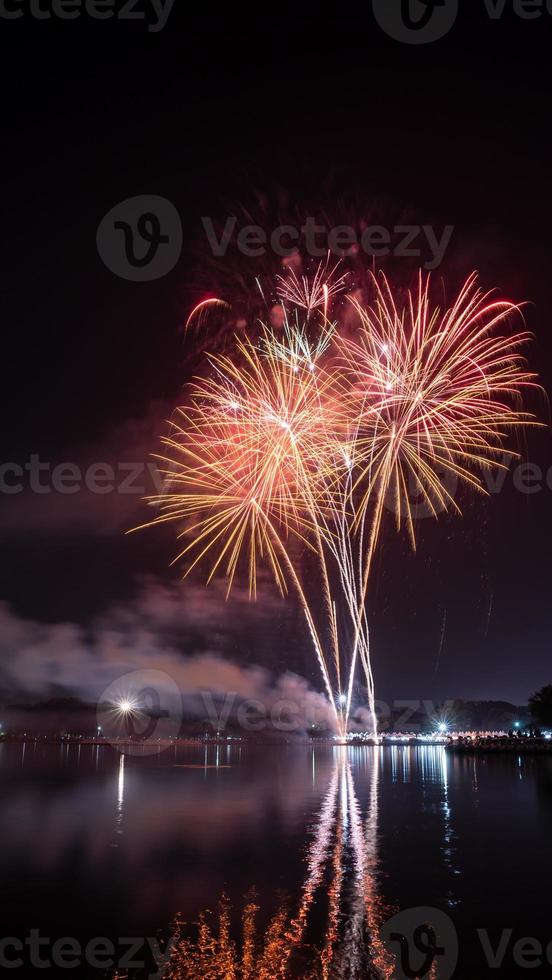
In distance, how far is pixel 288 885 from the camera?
56.1 ft

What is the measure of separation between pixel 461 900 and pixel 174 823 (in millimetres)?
15092

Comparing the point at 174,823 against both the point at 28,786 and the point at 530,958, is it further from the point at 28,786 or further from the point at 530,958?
the point at 28,786

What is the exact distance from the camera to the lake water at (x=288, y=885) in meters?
12.1
